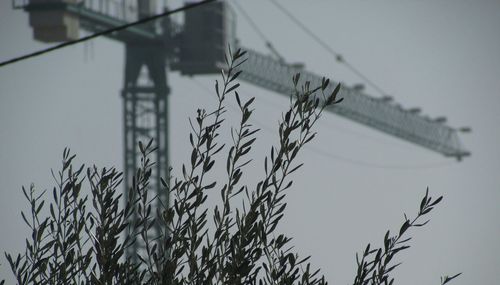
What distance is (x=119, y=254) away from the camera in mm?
7332

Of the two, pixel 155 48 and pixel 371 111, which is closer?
pixel 155 48

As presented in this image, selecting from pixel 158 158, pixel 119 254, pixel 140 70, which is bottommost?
pixel 119 254

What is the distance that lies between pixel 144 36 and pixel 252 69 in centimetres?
738

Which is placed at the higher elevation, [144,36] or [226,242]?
[144,36]

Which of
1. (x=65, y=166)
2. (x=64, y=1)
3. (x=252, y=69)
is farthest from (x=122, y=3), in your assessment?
(x=65, y=166)

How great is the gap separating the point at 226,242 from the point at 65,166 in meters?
1.50

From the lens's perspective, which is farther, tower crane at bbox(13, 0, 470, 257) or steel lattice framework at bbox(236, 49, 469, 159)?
steel lattice framework at bbox(236, 49, 469, 159)

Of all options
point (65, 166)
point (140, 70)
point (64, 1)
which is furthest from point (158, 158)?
point (65, 166)

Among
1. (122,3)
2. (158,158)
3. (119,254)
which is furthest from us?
(158,158)

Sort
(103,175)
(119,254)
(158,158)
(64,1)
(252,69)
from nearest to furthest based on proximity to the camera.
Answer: (119,254) → (103,175) → (64,1) → (158,158) → (252,69)

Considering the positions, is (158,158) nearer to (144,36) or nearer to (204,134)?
(144,36)

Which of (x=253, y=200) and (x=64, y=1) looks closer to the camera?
(x=253, y=200)

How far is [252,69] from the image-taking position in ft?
275

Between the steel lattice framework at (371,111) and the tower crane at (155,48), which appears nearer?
the tower crane at (155,48)
